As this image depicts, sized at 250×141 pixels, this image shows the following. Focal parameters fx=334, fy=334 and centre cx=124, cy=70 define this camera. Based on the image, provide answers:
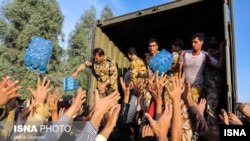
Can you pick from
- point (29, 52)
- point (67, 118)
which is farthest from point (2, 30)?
point (67, 118)

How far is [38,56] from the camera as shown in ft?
18.8

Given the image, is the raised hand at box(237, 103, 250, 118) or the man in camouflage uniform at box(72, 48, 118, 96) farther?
the man in camouflage uniform at box(72, 48, 118, 96)

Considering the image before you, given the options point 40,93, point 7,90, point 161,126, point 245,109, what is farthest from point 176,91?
point 7,90

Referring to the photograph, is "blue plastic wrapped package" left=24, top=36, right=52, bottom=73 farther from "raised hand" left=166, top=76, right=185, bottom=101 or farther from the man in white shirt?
"raised hand" left=166, top=76, right=185, bottom=101

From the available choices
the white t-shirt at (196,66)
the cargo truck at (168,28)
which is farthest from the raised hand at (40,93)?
the white t-shirt at (196,66)

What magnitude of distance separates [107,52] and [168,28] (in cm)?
132

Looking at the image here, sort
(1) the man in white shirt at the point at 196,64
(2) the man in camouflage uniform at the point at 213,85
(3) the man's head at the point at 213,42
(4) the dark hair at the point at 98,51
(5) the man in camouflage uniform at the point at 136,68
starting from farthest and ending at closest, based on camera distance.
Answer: (4) the dark hair at the point at 98,51 → (5) the man in camouflage uniform at the point at 136,68 → (3) the man's head at the point at 213,42 → (1) the man in white shirt at the point at 196,64 → (2) the man in camouflage uniform at the point at 213,85

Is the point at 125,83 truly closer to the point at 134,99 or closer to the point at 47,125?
the point at 134,99

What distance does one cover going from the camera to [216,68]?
5.02 metres

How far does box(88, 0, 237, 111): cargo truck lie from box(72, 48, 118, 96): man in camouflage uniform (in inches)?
6.0

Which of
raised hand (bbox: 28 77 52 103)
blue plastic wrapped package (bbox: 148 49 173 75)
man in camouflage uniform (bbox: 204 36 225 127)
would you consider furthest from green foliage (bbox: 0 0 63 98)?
raised hand (bbox: 28 77 52 103)

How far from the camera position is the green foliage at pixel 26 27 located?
2270 cm

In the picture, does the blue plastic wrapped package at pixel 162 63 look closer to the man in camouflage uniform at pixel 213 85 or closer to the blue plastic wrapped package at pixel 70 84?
the man in camouflage uniform at pixel 213 85

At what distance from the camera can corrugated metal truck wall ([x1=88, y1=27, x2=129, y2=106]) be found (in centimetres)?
653
